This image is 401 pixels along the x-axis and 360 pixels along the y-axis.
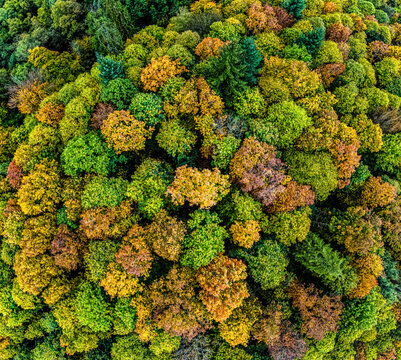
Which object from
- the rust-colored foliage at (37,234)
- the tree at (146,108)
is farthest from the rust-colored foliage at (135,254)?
the tree at (146,108)

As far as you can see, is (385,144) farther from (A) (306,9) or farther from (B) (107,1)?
(B) (107,1)

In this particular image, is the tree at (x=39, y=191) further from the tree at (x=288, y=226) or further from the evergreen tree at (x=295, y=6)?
the evergreen tree at (x=295, y=6)

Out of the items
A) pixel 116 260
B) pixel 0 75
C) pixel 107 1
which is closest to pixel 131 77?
pixel 107 1

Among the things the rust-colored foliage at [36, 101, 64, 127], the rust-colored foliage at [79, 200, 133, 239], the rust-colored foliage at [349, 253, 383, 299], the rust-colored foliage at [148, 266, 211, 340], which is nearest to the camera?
the rust-colored foliage at [148, 266, 211, 340]

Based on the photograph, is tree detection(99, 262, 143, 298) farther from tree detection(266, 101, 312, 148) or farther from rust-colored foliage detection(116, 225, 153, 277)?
tree detection(266, 101, 312, 148)

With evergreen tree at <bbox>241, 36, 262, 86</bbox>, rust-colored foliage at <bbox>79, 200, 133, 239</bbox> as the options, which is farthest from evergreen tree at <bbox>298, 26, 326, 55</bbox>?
rust-colored foliage at <bbox>79, 200, 133, 239</bbox>

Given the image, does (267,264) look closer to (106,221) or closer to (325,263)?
(325,263)

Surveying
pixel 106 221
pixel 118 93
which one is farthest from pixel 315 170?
pixel 118 93
